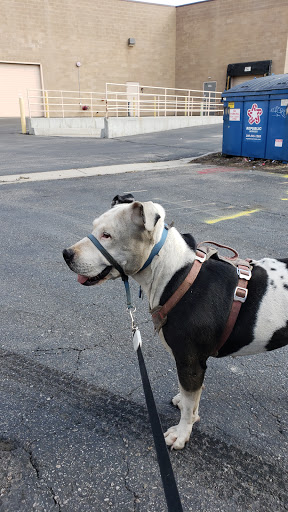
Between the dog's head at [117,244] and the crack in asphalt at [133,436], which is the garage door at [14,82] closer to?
the crack in asphalt at [133,436]

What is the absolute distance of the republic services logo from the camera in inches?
480

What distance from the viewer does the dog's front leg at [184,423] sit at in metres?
2.33

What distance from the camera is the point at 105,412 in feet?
8.66

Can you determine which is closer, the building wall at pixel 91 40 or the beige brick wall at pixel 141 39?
the building wall at pixel 91 40

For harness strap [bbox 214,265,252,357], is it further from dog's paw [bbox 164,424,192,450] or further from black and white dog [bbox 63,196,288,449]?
dog's paw [bbox 164,424,192,450]

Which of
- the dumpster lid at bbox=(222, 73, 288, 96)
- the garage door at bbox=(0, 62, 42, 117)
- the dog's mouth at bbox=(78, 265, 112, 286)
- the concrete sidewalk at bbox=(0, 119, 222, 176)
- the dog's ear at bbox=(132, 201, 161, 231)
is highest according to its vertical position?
the garage door at bbox=(0, 62, 42, 117)

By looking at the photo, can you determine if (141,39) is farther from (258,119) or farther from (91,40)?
(258,119)

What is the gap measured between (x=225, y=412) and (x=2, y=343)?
1957 mm

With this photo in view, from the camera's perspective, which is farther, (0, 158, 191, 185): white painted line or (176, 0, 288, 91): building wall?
(176, 0, 288, 91): building wall

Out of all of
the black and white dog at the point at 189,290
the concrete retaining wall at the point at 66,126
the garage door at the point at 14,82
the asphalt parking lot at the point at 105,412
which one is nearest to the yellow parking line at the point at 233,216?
the asphalt parking lot at the point at 105,412

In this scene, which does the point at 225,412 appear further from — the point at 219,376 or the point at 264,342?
the point at 264,342

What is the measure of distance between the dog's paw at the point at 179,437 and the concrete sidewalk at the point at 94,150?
1060cm

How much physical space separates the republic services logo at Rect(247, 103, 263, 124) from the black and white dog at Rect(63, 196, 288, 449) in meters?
11.2

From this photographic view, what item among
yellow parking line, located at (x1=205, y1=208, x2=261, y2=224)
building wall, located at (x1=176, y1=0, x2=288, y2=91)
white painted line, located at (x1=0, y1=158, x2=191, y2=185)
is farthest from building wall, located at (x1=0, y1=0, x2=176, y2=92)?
yellow parking line, located at (x1=205, y1=208, x2=261, y2=224)
